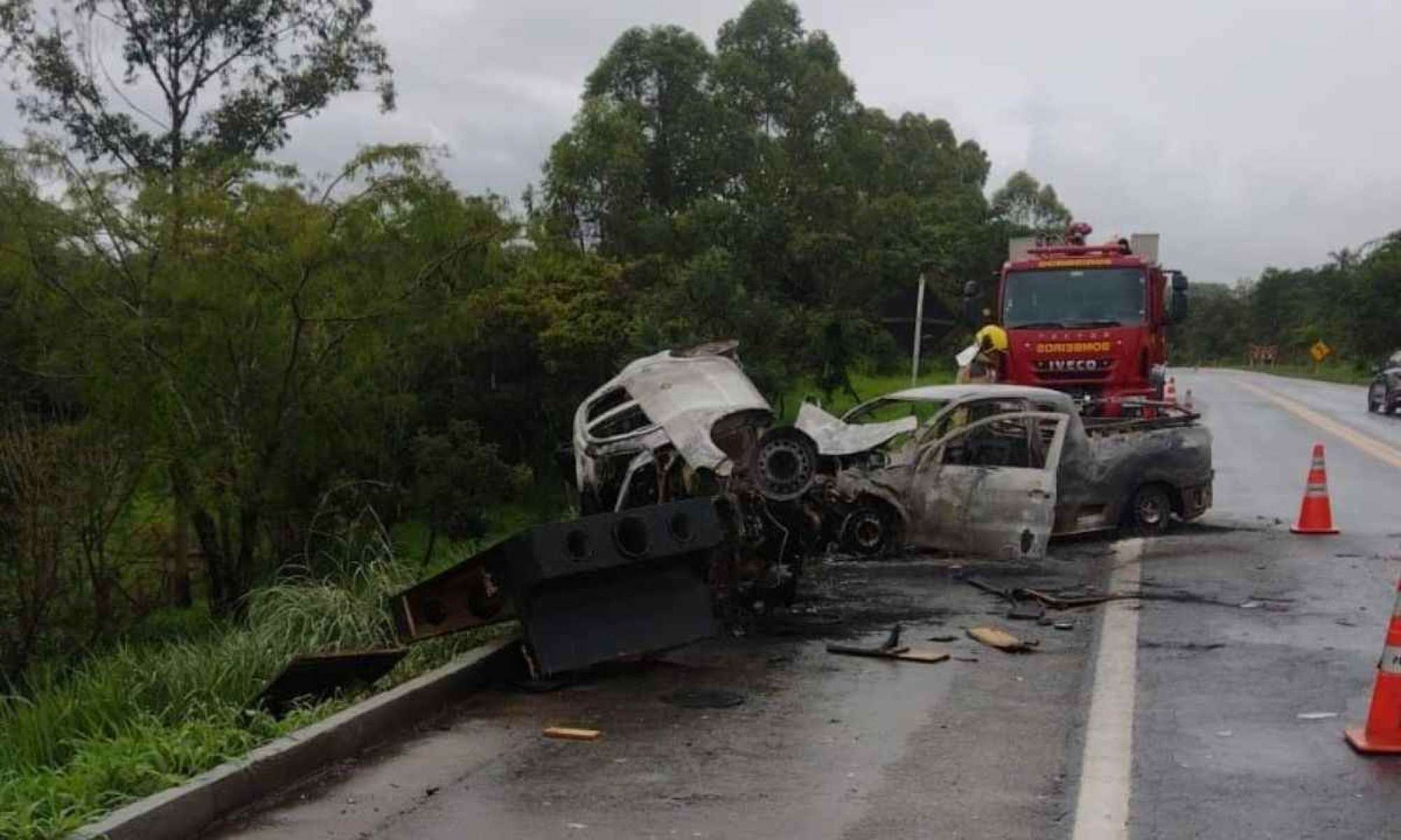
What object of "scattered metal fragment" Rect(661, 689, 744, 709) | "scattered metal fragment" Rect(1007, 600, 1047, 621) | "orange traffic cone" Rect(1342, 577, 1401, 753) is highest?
"orange traffic cone" Rect(1342, 577, 1401, 753)

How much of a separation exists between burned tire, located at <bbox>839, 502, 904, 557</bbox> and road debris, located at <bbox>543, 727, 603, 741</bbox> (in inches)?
218

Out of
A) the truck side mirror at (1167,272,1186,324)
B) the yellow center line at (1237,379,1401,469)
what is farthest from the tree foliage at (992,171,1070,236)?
the truck side mirror at (1167,272,1186,324)

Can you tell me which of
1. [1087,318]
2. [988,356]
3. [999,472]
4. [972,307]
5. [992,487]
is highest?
[972,307]

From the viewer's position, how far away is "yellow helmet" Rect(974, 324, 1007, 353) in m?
17.6

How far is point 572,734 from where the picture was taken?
6746 millimetres

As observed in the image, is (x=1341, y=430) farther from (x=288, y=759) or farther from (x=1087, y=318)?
(x=288, y=759)

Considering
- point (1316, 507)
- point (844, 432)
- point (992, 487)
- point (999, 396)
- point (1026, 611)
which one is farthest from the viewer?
point (1316, 507)

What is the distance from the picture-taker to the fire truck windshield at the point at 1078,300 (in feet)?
58.3

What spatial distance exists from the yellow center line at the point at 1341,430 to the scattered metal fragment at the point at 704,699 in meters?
15.1

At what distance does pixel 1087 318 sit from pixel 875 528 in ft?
23.4

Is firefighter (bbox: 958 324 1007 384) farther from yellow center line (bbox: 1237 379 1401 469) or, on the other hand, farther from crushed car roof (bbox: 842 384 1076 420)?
yellow center line (bbox: 1237 379 1401 469)

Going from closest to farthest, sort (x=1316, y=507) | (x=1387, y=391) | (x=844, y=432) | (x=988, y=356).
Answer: (x=844, y=432), (x=1316, y=507), (x=988, y=356), (x=1387, y=391)

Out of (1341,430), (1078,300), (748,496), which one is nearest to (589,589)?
(748,496)

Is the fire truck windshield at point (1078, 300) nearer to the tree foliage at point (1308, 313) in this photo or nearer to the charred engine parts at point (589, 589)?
the charred engine parts at point (589, 589)
